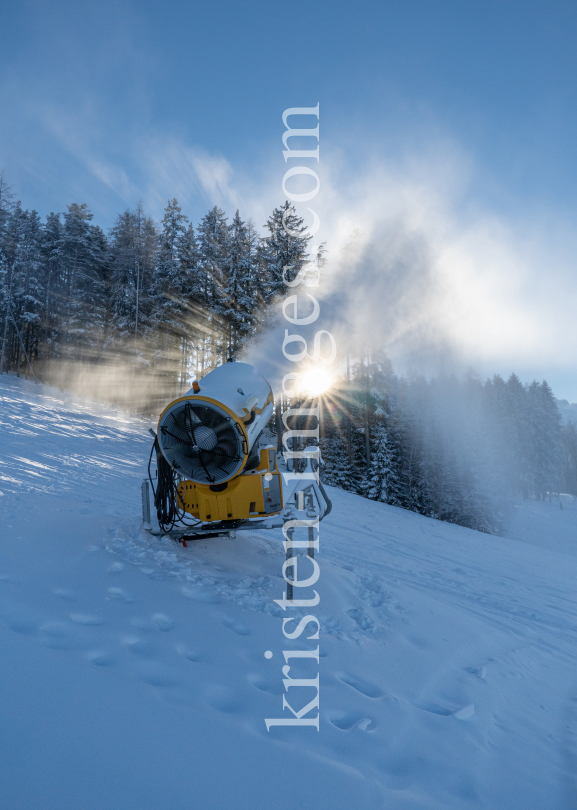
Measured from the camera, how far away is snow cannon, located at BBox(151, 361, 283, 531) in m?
4.96

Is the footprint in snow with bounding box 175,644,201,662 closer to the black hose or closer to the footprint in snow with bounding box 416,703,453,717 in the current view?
the footprint in snow with bounding box 416,703,453,717

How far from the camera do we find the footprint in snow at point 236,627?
3450mm

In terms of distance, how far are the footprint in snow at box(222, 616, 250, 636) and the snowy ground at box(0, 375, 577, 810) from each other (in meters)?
0.02

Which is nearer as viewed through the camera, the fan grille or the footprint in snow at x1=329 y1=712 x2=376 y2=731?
the footprint in snow at x1=329 y1=712 x2=376 y2=731

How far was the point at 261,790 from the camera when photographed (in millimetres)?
1812

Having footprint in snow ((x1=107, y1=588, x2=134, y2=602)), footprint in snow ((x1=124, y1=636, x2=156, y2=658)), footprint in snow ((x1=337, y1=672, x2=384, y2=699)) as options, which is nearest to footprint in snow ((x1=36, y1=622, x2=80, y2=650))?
footprint in snow ((x1=124, y1=636, x2=156, y2=658))

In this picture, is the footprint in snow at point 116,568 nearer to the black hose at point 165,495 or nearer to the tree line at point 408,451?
the black hose at point 165,495

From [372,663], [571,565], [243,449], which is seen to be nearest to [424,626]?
[372,663]

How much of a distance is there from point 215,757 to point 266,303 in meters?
20.4

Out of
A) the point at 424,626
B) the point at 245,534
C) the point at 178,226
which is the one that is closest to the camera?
the point at 424,626

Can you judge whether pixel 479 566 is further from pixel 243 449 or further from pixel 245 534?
pixel 243 449

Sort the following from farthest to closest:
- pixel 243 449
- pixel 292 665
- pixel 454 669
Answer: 1. pixel 243 449
2. pixel 454 669
3. pixel 292 665

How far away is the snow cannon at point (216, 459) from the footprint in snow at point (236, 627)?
168 cm

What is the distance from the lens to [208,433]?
5043 mm
